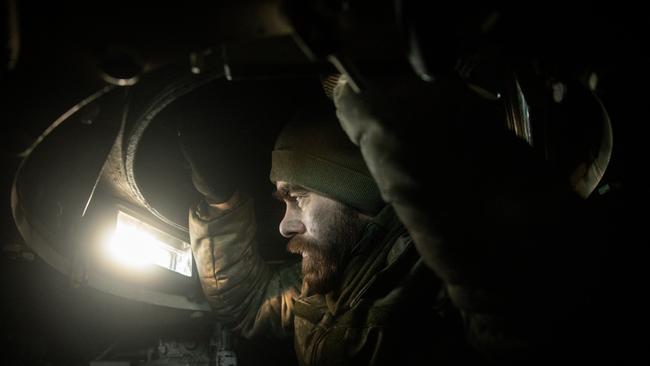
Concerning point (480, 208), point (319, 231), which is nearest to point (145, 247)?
point (319, 231)

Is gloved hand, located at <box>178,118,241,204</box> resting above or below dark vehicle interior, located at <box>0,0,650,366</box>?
above

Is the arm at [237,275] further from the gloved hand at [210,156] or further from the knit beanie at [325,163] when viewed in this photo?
the knit beanie at [325,163]

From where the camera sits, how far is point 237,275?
2.01m

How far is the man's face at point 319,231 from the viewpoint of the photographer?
188 centimetres

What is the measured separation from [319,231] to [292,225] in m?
0.12

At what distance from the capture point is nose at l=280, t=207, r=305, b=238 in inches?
80.0

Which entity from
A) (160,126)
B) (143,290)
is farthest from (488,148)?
(143,290)

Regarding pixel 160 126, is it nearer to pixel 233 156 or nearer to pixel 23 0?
pixel 233 156

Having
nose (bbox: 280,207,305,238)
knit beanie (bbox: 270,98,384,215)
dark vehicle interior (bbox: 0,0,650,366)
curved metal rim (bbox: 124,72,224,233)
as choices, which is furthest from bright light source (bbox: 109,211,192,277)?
knit beanie (bbox: 270,98,384,215)

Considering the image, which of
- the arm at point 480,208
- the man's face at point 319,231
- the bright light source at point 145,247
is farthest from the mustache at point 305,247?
the arm at point 480,208

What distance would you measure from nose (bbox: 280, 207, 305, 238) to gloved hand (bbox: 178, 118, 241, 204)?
9.8 inches

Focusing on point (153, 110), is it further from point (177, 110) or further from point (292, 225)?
point (292, 225)

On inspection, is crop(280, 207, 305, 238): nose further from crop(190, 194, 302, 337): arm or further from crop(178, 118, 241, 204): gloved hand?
crop(178, 118, 241, 204): gloved hand

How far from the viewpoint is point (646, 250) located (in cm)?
123
